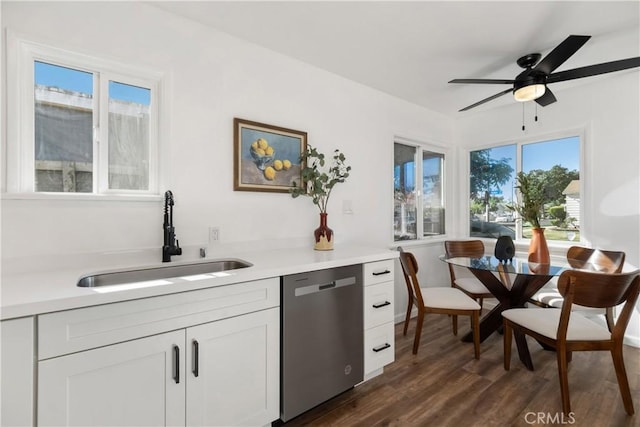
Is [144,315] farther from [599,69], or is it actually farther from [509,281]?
[599,69]

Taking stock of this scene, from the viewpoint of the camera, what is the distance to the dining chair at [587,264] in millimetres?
2455

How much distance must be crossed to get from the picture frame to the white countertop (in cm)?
53

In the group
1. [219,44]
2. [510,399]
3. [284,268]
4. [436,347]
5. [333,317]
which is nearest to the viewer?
[284,268]

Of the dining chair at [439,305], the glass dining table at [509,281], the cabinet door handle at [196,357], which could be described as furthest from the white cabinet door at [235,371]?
the glass dining table at [509,281]

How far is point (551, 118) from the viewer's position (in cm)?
323

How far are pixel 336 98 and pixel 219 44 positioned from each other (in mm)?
1115

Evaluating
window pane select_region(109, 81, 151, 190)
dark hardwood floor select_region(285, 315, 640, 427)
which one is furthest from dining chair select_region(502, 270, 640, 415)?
window pane select_region(109, 81, 151, 190)

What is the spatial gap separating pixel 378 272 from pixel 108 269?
1.63 m

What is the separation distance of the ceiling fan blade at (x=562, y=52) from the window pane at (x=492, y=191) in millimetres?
1749

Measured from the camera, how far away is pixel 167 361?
50.1 inches

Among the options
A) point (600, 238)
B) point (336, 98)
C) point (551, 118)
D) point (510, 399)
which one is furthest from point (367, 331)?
point (551, 118)

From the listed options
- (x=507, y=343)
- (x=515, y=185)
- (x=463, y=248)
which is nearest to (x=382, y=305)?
(x=507, y=343)

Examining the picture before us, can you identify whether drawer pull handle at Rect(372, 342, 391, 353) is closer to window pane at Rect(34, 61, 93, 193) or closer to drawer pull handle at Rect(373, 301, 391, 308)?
drawer pull handle at Rect(373, 301, 391, 308)

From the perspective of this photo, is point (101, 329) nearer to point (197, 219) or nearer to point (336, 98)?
point (197, 219)
